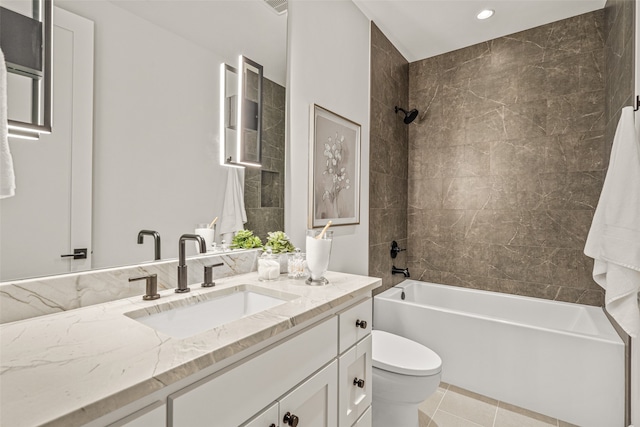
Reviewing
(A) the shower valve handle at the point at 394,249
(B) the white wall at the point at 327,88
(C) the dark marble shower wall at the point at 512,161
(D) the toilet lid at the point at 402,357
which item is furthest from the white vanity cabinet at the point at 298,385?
(C) the dark marble shower wall at the point at 512,161

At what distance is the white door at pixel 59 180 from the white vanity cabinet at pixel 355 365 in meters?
0.93

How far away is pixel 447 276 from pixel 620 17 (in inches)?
86.6

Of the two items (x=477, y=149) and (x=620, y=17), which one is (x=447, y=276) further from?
(x=620, y=17)

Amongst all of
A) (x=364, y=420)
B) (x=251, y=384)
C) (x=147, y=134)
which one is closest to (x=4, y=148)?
(x=147, y=134)

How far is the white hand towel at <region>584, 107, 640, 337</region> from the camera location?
1451mm

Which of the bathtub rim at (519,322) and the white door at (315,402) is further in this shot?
the bathtub rim at (519,322)

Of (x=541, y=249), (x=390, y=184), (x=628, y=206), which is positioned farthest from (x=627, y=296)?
(x=390, y=184)

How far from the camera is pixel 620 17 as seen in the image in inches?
75.5

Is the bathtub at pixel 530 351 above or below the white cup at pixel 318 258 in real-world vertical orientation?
below

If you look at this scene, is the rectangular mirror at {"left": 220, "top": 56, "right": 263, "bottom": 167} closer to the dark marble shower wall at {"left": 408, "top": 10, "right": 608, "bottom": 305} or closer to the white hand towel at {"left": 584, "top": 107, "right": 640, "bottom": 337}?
the white hand towel at {"left": 584, "top": 107, "right": 640, "bottom": 337}

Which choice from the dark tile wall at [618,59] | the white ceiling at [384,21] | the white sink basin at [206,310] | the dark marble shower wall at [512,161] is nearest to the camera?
the white sink basin at [206,310]

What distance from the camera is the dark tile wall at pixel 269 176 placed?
156 centimetres

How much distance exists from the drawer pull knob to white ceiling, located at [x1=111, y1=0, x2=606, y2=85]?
1418 millimetres

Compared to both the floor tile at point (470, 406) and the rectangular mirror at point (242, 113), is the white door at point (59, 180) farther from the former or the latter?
the floor tile at point (470, 406)
